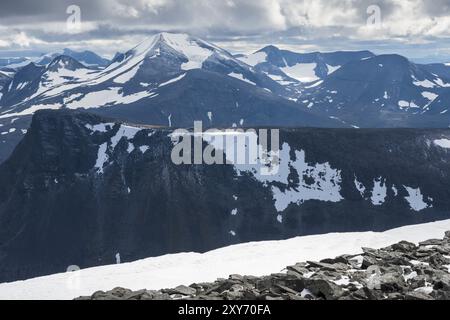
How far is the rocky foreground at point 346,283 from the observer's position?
2988 cm

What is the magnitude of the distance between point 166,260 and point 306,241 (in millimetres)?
14201

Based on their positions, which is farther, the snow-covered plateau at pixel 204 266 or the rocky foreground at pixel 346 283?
the snow-covered plateau at pixel 204 266

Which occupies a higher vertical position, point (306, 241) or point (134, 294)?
point (306, 241)

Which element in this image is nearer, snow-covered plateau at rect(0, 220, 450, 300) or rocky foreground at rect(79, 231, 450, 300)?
rocky foreground at rect(79, 231, 450, 300)

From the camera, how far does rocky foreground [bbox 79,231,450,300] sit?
29875mm

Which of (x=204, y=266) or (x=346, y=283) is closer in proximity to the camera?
(x=346, y=283)

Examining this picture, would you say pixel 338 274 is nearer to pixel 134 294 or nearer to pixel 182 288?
pixel 182 288

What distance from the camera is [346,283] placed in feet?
107

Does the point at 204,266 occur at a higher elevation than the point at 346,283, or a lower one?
higher

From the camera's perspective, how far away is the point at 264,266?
4512 centimetres
